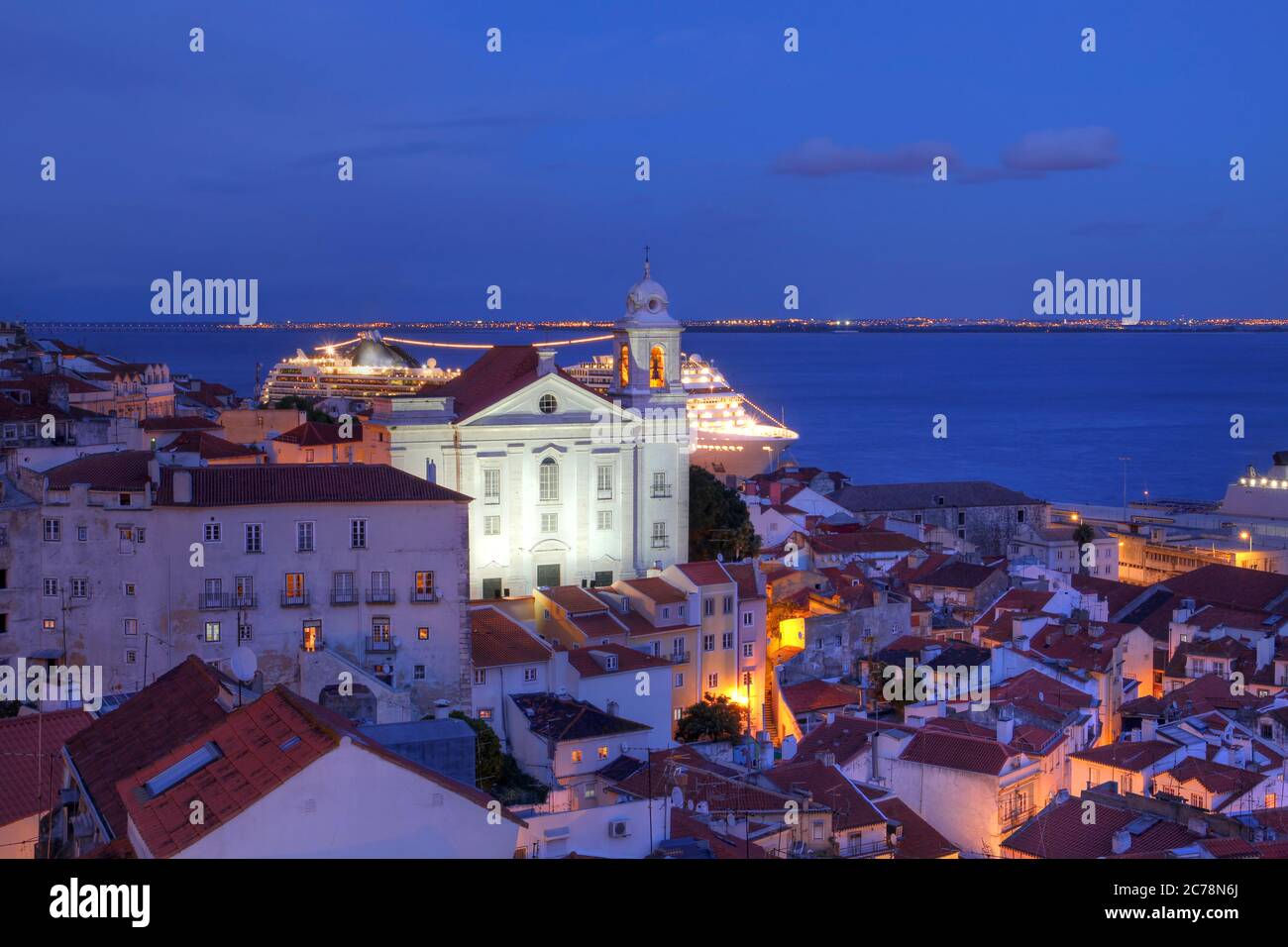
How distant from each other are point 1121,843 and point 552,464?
13.0m

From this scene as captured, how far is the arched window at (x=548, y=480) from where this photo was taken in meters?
22.0

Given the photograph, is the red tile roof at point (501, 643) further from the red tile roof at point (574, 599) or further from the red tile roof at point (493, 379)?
the red tile roof at point (493, 379)

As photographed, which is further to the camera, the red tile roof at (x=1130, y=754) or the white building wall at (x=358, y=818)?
the red tile roof at (x=1130, y=754)

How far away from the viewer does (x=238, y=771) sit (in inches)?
220

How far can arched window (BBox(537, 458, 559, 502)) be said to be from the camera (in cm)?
2195

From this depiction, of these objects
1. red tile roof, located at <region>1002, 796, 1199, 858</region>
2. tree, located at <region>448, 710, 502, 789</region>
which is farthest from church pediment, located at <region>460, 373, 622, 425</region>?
red tile roof, located at <region>1002, 796, 1199, 858</region>

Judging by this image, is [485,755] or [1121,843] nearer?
[1121,843]

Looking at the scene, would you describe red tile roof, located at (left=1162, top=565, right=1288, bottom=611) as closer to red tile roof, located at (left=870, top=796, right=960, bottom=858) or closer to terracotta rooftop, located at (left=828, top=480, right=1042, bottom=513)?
terracotta rooftop, located at (left=828, top=480, right=1042, bottom=513)

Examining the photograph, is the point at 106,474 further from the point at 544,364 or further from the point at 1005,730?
the point at 1005,730

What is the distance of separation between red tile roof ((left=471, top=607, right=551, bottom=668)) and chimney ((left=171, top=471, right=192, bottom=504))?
3.26m

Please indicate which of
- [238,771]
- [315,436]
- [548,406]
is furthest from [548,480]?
[238,771]

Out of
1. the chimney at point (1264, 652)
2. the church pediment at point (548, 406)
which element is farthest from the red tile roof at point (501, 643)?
the chimney at point (1264, 652)

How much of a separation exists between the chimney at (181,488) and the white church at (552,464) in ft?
22.3

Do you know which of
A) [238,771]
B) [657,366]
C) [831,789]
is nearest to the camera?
[238,771]
